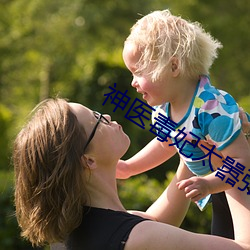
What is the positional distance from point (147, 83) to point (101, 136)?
33 cm

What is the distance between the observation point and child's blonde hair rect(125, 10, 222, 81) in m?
2.91

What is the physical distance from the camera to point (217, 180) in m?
2.73

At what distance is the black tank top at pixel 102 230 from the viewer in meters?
2.62

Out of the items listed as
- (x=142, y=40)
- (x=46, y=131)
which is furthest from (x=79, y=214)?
(x=142, y=40)

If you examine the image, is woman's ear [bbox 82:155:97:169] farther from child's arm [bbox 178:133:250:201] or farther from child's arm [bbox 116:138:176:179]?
child's arm [bbox 116:138:176:179]

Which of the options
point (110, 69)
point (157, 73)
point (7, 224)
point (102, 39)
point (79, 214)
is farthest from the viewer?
point (102, 39)

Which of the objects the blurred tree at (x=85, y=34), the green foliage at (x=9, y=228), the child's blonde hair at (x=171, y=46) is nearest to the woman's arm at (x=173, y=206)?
the child's blonde hair at (x=171, y=46)

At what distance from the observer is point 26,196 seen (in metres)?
2.80

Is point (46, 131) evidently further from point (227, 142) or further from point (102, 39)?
point (102, 39)

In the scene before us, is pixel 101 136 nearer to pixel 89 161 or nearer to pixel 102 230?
pixel 89 161

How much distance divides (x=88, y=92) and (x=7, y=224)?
14.8 feet

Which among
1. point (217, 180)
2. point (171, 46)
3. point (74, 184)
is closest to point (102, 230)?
point (74, 184)

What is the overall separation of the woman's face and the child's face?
248 millimetres

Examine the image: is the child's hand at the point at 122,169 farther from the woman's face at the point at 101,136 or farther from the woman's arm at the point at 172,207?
the woman's face at the point at 101,136
